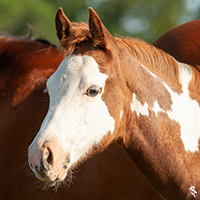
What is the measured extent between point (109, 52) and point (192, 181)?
124cm

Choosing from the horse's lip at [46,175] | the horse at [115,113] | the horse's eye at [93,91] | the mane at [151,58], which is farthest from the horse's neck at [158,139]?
the horse's lip at [46,175]

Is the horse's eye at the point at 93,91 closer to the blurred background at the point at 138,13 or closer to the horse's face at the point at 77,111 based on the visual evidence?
the horse's face at the point at 77,111

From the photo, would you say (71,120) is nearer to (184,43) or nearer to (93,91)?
(93,91)

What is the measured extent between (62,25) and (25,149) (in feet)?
5.21

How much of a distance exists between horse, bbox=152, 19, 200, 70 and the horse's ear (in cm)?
167

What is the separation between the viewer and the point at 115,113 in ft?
6.34

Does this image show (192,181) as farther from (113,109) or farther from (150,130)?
(113,109)

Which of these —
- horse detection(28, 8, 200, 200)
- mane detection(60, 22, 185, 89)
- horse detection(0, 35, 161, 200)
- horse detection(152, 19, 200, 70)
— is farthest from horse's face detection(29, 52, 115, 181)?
horse detection(152, 19, 200, 70)

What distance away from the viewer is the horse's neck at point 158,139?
6.56 ft

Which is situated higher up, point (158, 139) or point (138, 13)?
point (158, 139)

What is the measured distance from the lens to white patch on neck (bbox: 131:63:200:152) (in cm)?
204

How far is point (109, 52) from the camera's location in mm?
1945

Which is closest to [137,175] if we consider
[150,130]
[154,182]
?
[154,182]

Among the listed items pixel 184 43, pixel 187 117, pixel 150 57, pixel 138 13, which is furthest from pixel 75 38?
pixel 138 13
